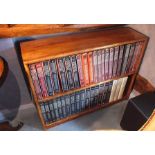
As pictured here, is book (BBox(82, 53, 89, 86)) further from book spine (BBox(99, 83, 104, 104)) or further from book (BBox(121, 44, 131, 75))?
book (BBox(121, 44, 131, 75))

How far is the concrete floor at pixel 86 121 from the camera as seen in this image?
4.76ft

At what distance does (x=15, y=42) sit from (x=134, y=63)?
38.0 inches

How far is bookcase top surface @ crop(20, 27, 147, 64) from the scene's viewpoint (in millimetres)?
1005

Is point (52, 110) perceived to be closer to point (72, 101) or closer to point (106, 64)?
point (72, 101)

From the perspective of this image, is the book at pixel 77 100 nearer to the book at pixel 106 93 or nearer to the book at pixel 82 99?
the book at pixel 82 99

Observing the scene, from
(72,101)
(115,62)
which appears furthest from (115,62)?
(72,101)

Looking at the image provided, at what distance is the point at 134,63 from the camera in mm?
1385

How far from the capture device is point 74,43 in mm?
1120

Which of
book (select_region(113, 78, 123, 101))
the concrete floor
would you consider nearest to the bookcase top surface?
book (select_region(113, 78, 123, 101))

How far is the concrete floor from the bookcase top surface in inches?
27.8
